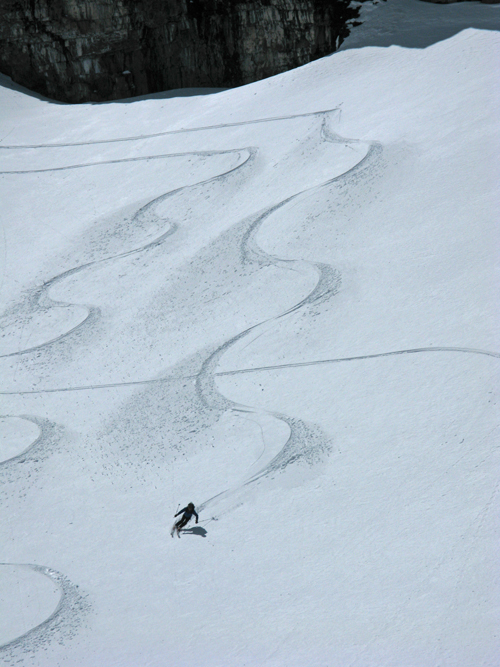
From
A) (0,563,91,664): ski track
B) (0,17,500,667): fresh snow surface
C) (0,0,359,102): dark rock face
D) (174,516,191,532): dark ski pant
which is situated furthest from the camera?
(0,0,359,102): dark rock face

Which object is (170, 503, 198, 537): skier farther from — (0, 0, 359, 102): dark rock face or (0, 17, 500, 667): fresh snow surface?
(0, 0, 359, 102): dark rock face

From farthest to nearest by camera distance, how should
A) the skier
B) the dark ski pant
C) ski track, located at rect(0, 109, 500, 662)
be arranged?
the dark ski pant < the skier < ski track, located at rect(0, 109, 500, 662)

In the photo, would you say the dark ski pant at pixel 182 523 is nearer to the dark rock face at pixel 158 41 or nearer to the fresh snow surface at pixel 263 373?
the fresh snow surface at pixel 263 373

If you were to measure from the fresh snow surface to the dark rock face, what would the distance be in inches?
67.4

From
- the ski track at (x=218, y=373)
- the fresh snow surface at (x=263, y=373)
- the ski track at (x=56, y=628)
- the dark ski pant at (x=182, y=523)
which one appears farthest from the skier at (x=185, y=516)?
the ski track at (x=56, y=628)

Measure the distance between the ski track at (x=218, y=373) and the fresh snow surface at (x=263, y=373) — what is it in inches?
2.1

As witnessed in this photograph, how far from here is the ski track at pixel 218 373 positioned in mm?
10641

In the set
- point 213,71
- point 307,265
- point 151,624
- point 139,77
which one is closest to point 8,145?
point 139,77

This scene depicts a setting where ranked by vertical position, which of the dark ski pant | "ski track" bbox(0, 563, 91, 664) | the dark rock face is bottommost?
"ski track" bbox(0, 563, 91, 664)

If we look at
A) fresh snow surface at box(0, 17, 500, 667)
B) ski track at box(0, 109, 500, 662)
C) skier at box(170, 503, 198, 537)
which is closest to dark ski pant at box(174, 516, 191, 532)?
skier at box(170, 503, 198, 537)

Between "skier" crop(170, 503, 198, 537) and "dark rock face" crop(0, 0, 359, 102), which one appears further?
"dark rock face" crop(0, 0, 359, 102)

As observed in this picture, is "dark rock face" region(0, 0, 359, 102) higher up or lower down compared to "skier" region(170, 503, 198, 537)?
higher up

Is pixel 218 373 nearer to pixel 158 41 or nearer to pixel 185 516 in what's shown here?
pixel 185 516

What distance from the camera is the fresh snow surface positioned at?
33.5 ft
